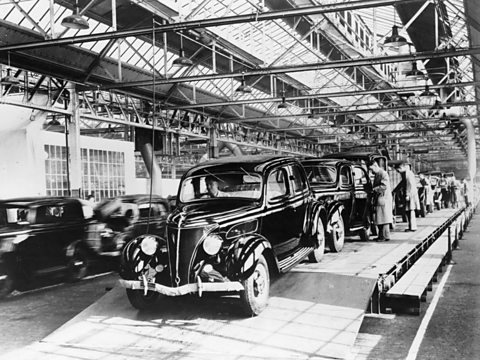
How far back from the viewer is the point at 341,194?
9.03 meters

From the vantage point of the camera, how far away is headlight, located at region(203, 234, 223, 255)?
5.37 meters

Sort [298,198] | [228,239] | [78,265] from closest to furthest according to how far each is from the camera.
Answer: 1. [228,239]
2. [298,198]
3. [78,265]

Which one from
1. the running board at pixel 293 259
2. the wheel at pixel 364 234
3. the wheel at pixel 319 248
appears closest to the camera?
the running board at pixel 293 259

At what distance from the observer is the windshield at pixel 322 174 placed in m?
9.16

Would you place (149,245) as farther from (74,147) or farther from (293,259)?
(74,147)

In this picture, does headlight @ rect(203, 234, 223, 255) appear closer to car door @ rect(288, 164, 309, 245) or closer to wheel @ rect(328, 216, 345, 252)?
car door @ rect(288, 164, 309, 245)

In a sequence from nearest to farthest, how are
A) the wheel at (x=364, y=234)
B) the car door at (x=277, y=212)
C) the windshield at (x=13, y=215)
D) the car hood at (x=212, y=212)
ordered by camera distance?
the car hood at (x=212, y=212), the car door at (x=277, y=212), the windshield at (x=13, y=215), the wheel at (x=364, y=234)

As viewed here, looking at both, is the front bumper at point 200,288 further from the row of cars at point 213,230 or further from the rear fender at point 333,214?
the rear fender at point 333,214

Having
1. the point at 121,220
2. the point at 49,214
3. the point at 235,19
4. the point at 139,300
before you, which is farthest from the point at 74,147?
the point at 139,300

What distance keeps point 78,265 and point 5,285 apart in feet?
5.02

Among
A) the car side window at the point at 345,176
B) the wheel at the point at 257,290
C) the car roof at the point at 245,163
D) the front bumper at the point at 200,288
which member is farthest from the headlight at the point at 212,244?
the car side window at the point at 345,176

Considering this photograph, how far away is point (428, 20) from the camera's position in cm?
1293

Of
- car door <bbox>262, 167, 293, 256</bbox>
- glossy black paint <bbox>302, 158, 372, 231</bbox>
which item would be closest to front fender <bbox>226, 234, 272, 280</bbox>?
car door <bbox>262, 167, 293, 256</bbox>

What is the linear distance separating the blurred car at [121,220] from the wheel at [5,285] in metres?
1.63
